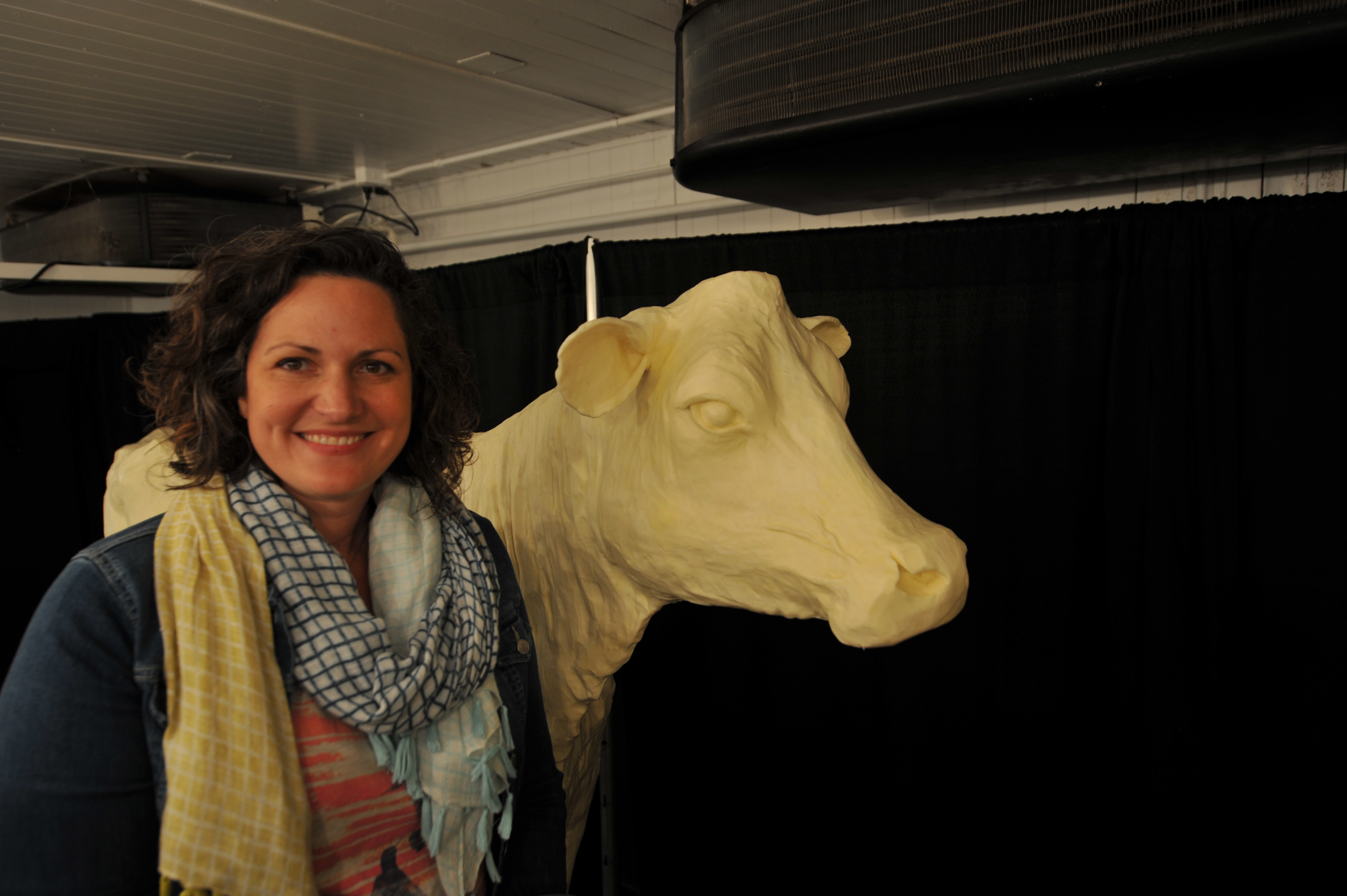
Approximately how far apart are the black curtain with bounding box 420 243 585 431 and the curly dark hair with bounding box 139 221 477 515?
146 cm

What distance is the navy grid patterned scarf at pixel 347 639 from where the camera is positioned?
87 cm

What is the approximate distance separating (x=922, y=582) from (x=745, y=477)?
0.77 feet

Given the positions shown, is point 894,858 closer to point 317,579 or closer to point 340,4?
point 317,579

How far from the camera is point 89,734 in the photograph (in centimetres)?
73

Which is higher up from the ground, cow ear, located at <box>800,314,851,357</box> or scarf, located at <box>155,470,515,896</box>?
cow ear, located at <box>800,314,851,357</box>

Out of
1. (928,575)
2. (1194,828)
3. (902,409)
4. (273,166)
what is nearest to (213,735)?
(928,575)

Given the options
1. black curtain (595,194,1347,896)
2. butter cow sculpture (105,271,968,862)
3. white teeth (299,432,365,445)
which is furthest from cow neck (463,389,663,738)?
black curtain (595,194,1347,896)

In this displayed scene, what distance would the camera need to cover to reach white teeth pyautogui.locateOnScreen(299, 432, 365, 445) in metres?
0.92

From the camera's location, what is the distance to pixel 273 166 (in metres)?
3.30

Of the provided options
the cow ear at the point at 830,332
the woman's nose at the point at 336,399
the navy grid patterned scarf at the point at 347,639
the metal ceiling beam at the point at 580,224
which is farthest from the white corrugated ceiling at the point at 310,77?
the navy grid patterned scarf at the point at 347,639

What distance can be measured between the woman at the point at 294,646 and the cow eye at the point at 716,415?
37 cm

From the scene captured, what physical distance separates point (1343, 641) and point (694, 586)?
4.84ft

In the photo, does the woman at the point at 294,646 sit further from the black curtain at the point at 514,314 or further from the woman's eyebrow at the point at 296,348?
the black curtain at the point at 514,314

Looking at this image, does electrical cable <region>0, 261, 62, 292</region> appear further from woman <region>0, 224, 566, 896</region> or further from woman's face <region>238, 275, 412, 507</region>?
woman's face <region>238, 275, 412, 507</region>
